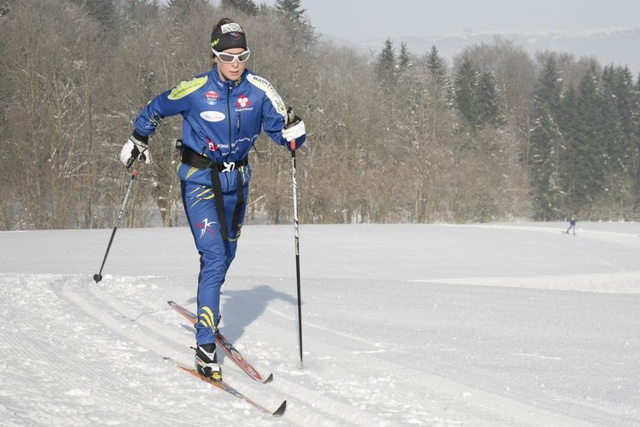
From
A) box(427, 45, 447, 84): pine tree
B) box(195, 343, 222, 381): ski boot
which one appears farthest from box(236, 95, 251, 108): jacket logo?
box(427, 45, 447, 84): pine tree

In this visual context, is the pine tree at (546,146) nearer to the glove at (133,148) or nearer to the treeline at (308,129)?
the treeline at (308,129)

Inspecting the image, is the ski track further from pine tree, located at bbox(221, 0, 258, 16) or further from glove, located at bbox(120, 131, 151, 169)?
pine tree, located at bbox(221, 0, 258, 16)

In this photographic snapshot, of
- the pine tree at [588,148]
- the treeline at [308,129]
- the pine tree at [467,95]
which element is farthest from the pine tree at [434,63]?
the pine tree at [588,148]

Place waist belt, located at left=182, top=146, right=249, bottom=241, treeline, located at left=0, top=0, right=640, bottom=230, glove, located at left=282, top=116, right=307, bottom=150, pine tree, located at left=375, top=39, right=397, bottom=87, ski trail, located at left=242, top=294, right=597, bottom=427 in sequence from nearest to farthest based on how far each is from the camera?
ski trail, located at left=242, top=294, right=597, bottom=427, waist belt, located at left=182, top=146, right=249, bottom=241, glove, located at left=282, top=116, right=307, bottom=150, treeline, located at left=0, top=0, right=640, bottom=230, pine tree, located at left=375, top=39, right=397, bottom=87

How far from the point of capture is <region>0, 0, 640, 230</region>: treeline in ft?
103

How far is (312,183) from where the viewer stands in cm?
3562

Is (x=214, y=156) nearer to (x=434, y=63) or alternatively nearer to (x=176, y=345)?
(x=176, y=345)

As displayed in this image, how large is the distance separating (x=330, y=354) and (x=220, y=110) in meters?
1.62

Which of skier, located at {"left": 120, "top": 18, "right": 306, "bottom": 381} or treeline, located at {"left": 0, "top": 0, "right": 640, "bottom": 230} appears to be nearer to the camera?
skier, located at {"left": 120, "top": 18, "right": 306, "bottom": 381}

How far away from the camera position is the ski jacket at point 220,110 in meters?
4.33

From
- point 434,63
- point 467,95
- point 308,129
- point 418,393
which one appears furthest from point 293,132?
point 434,63

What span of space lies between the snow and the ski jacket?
1.27 meters

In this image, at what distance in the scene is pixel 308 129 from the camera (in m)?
40.5

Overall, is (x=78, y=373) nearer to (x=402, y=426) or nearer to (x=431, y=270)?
(x=402, y=426)
